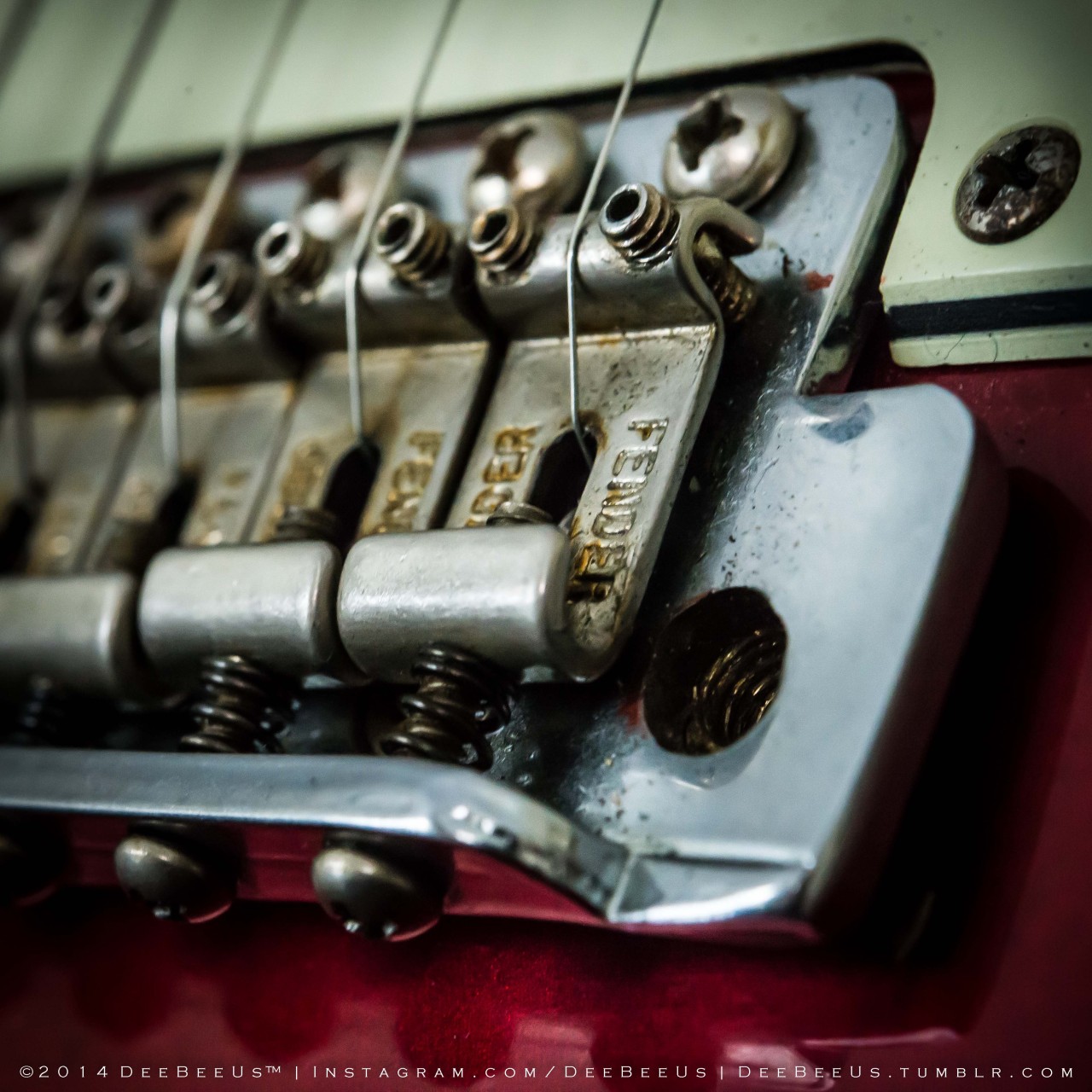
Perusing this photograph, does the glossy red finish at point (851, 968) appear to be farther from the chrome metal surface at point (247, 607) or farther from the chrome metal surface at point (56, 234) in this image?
the chrome metal surface at point (56, 234)

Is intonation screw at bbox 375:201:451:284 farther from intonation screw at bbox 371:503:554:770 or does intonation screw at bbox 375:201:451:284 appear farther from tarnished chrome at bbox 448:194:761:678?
intonation screw at bbox 371:503:554:770

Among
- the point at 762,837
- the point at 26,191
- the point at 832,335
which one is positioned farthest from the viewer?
the point at 26,191

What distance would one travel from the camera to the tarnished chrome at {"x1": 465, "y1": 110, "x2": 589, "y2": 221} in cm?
61

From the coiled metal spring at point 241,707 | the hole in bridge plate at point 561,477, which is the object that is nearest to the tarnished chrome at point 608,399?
the hole in bridge plate at point 561,477

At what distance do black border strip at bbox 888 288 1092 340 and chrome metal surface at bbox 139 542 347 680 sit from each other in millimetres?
262

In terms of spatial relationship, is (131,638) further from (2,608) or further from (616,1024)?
(616,1024)

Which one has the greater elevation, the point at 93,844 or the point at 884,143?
the point at 884,143

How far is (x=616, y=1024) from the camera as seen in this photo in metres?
0.47

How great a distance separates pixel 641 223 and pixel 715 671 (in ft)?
0.61

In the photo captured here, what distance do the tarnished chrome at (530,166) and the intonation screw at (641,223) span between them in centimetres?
10

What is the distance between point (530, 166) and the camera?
0.62 metres

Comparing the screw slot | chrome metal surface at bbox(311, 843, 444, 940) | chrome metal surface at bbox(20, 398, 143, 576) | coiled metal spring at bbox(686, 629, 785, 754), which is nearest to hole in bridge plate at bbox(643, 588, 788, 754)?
coiled metal spring at bbox(686, 629, 785, 754)

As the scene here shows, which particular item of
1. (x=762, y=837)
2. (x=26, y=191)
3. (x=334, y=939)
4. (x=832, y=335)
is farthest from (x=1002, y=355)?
(x=26, y=191)

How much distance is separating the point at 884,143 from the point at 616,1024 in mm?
389
